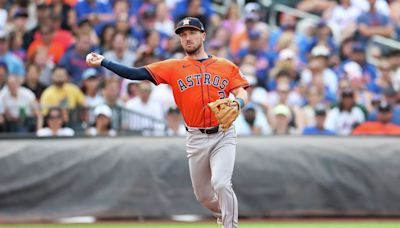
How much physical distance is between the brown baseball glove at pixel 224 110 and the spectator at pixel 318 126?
5.37 metres

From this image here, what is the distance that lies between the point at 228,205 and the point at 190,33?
5.28 ft

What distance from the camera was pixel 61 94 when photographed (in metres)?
13.1

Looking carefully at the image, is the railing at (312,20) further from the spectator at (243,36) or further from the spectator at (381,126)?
the spectator at (381,126)

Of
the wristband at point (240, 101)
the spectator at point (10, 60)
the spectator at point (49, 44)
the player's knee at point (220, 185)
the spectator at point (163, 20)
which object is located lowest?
the player's knee at point (220, 185)

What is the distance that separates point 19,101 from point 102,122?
1.57m

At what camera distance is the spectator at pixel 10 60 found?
13641 millimetres

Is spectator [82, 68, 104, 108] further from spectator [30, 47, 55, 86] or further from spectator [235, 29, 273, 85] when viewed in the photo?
spectator [235, 29, 273, 85]

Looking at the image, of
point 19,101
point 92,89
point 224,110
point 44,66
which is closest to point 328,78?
point 92,89

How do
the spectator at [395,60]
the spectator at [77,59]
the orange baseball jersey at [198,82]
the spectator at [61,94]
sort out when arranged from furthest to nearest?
the spectator at [395,60]
the spectator at [77,59]
the spectator at [61,94]
the orange baseball jersey at [198,82]

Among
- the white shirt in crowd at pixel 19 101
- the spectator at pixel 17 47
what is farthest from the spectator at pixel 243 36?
the white shirt in crowd at pixel 19 101

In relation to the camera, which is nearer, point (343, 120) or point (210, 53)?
point (343, 120)

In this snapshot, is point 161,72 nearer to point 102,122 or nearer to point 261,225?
point 261,225

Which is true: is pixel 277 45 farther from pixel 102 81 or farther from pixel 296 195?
pixel 296 195

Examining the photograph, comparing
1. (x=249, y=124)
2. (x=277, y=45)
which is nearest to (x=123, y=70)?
(x=249, y=124)
